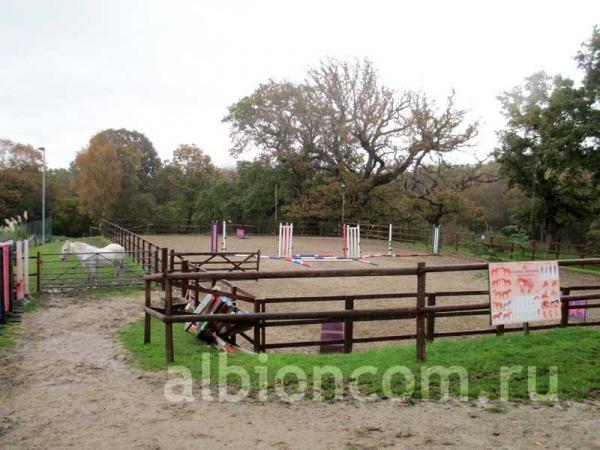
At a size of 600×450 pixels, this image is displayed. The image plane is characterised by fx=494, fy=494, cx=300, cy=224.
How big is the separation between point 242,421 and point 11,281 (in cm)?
682

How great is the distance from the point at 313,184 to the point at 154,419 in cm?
3724

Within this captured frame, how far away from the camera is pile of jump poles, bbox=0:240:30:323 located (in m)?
7.98

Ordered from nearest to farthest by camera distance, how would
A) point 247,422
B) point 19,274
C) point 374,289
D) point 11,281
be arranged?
point 247,422 < point 11,281 < point 19,274 < point 374,289

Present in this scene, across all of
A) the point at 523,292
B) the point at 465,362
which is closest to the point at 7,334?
the point at 465,362

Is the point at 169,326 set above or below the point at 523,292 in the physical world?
below

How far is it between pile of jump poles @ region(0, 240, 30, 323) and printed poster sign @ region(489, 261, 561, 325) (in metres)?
7.11

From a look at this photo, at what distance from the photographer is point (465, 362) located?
15.6ft

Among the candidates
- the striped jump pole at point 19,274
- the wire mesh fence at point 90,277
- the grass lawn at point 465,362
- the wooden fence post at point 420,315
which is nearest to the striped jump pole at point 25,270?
the striped jump pole at point 19,274

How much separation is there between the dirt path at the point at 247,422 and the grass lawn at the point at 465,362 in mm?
331

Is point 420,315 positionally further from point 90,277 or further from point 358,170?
point 358,170

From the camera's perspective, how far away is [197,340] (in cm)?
691

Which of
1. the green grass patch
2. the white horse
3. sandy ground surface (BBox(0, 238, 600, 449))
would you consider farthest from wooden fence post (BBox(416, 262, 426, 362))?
the white horse

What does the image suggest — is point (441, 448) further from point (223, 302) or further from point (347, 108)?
point (347, 108)

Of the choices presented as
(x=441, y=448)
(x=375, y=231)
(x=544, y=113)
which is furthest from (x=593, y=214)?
(x=441, y=448)
